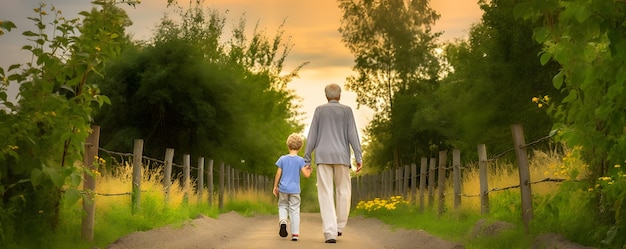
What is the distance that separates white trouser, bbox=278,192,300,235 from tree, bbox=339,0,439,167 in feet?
126

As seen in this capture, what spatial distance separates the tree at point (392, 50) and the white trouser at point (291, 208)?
38474 millimetres

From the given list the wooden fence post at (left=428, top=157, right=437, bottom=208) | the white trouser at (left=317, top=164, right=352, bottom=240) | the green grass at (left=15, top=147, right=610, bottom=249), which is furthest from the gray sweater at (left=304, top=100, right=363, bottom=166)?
the wooden fence post at (left=428, top=157, right=437, bottom=208)

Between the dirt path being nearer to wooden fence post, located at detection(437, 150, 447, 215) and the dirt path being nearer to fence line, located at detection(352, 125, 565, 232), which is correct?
fence line, located at detection(352, 125, 565, 232)

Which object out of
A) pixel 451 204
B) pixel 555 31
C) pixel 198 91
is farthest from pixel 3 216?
pixel 198 91

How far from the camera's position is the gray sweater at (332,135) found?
43.7 feet

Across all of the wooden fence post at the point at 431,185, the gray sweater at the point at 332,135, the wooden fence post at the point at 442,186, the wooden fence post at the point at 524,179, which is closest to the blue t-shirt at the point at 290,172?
the gray sweater at the point at 332,135

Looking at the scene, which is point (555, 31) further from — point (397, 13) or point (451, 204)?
point (397, 13)

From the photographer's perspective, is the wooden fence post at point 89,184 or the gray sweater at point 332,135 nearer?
the wooden fence post at point 89,184

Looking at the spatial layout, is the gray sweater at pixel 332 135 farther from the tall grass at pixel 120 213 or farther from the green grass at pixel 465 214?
the tall grass at pixel 120 213

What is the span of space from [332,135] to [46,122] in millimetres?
4812

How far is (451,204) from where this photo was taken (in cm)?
2002

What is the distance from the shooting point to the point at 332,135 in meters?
13.4

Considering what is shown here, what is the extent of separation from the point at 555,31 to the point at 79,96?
18.3 feet

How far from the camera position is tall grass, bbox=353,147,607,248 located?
1012cm
